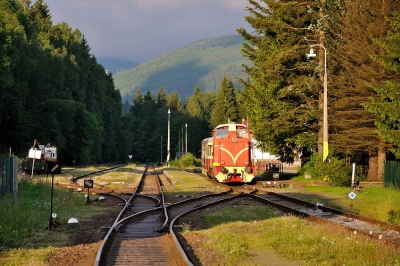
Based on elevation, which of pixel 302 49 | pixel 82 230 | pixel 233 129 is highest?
pixel 302 49

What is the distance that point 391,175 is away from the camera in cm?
2984

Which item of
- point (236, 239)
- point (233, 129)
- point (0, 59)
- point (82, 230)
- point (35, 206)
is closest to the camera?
point (236, 239)

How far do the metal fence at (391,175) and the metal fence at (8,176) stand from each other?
1827 centimetres

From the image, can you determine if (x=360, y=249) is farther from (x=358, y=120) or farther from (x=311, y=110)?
(x=311, y=110)

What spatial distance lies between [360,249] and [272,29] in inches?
1191

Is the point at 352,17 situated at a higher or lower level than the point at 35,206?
higher

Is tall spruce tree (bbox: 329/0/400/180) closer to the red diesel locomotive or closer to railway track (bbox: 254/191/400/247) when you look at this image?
the red diesel locomotive

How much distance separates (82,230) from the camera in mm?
16125

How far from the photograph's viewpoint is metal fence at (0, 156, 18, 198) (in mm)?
21344

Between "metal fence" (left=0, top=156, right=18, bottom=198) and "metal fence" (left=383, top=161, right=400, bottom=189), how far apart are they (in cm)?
1827

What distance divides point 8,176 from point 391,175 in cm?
1918

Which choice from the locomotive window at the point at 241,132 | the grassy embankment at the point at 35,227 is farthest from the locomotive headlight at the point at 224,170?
the grassy embankment at the point at 35,227

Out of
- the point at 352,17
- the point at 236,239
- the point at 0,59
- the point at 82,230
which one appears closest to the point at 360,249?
the point at 236,239

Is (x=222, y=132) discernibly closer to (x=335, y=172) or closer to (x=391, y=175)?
(x=335, y=172)
